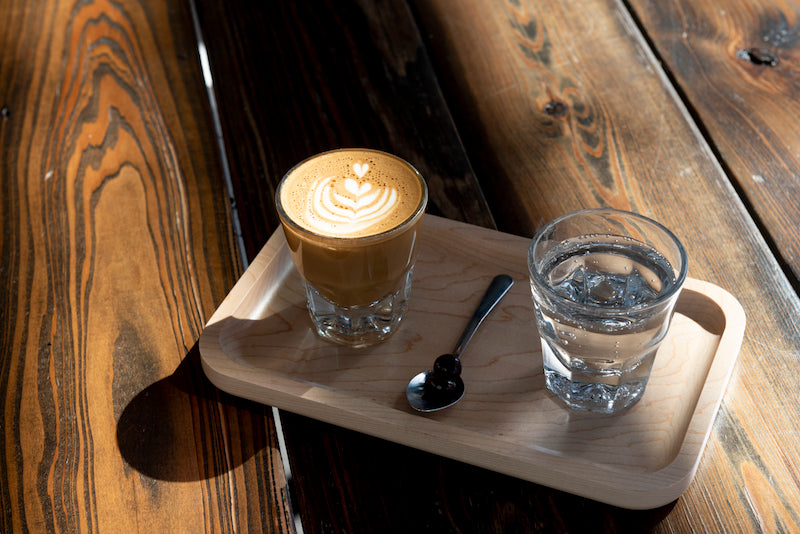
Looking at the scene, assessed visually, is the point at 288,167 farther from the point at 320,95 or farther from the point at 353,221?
the point at 353,221

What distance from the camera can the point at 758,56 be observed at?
48.5 inches

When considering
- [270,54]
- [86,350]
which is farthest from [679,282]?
[270,54]

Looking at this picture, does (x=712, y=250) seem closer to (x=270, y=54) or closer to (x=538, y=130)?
(x=538, y=130)

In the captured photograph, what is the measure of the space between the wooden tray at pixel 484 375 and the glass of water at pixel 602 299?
1.1 inches

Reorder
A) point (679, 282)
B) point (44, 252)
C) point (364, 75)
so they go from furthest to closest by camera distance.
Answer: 1. point (364, 75)
2. point (44, 252)
3. point (679, 282)

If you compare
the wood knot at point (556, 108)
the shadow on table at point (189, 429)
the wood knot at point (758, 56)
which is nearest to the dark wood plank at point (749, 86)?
the wood knot at point (758, 56)

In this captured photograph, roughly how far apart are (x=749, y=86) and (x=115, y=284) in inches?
37.4

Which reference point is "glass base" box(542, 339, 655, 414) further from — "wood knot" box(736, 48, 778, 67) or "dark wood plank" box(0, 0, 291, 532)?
"wood knot" box(736, 48, 778, 67)

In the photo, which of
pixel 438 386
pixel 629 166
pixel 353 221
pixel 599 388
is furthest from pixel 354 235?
pixel 629 166

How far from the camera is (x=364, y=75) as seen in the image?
1262 millimetres

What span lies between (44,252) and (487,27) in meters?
0.78

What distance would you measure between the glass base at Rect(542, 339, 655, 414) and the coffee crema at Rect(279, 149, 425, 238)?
21cm

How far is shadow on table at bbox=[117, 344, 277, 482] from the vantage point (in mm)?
752

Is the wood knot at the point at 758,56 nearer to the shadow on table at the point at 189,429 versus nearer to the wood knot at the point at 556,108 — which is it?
the wood knot at the point at 556,108
